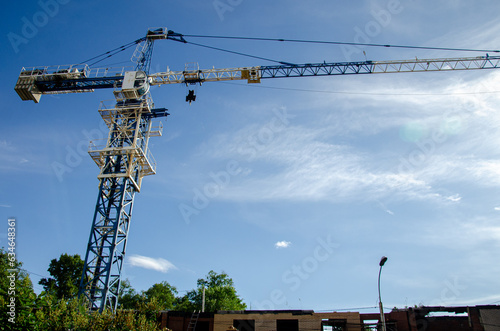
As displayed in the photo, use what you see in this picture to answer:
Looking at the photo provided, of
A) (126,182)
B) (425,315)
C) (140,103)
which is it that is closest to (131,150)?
(126,182)

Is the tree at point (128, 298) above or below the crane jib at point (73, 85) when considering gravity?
below

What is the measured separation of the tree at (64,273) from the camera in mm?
56188

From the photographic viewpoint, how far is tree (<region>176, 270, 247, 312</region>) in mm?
54116

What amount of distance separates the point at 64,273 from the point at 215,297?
967 inches

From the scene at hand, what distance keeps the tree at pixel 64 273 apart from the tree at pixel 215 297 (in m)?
17.1

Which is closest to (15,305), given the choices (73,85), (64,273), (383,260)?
(383,260)

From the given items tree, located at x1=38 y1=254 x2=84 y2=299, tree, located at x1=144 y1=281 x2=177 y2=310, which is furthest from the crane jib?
tree, located at x1=144 y1=281 x2=177 y2=310

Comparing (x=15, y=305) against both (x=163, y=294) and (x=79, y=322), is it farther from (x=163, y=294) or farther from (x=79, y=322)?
(x=163, y=294)

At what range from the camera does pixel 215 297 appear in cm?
5616

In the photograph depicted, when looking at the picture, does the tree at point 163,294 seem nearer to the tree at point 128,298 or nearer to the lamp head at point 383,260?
the tree at point 128,298

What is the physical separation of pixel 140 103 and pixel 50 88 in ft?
43.7

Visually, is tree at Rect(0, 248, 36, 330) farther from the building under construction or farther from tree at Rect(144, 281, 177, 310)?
tree at Rect(144, 281, 177, 310)

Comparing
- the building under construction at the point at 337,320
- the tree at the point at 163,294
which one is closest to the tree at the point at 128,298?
the tree at the point at 163,294

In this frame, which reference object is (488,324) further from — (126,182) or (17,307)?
(126,182)
